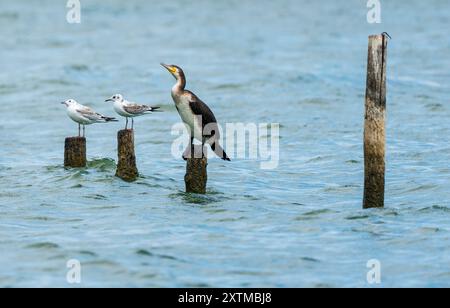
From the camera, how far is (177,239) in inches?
717

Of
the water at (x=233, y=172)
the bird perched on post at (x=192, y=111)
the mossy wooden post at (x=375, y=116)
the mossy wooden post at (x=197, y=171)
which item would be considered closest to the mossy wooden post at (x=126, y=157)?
the water at (x=233, y=172)

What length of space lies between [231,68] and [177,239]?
2814 centimetres

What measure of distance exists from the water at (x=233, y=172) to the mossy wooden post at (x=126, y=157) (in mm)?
236

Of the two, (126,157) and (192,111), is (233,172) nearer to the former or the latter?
(126,157)

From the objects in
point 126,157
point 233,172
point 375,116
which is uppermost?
point 375,116

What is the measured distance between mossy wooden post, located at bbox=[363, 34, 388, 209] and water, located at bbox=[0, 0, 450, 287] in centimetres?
75

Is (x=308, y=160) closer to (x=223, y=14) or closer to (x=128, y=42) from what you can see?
(x=128, y=42)

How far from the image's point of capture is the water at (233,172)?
1695 cm

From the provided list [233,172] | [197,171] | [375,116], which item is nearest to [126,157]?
[197,171]

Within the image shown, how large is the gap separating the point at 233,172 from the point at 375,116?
6.83 metres

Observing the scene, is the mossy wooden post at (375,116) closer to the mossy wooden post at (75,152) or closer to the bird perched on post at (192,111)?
the bird perched on post at (192,111)

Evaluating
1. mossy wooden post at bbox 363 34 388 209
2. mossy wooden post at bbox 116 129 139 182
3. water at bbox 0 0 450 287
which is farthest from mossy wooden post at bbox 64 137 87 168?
mossy wooden post at bbox 363 34 388 209

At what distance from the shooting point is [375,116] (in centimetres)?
1838

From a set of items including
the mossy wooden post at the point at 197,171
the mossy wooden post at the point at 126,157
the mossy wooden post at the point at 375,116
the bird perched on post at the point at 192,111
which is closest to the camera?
the mossy wooden post at the point at 375,116
